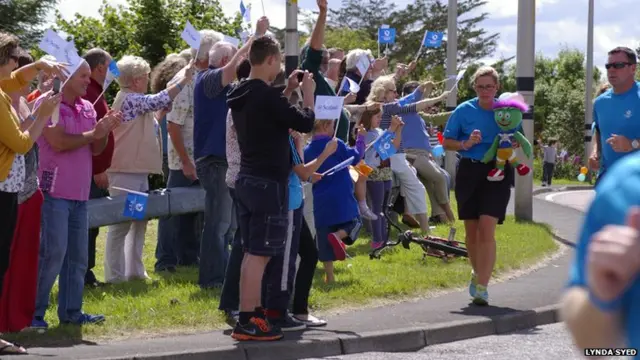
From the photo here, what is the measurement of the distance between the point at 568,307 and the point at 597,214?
0.76 ft

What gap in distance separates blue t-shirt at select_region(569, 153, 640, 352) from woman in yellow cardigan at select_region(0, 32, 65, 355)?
200 inches

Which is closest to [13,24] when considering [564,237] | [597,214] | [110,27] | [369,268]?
[110,27]

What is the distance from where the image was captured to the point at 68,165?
8.18 m

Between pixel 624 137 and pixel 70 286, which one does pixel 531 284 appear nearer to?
pixel 624 137

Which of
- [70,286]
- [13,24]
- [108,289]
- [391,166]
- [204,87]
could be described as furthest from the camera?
[13,24]

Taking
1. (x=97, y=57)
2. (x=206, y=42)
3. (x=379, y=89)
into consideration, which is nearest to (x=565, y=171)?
(x=379, y=89)

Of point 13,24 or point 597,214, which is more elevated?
point 13,24

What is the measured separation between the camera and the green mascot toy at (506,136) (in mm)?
9594

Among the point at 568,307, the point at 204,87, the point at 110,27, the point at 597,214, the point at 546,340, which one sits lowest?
the point at 546,340

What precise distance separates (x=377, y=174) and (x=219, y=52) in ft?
13.3

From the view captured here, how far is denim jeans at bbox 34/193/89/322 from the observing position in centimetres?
809

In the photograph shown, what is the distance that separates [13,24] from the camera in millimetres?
38500

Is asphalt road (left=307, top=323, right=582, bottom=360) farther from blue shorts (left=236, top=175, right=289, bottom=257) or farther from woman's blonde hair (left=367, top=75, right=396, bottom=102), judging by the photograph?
woman's blonde hair (left=367, top=75, right=396, bottom=102)

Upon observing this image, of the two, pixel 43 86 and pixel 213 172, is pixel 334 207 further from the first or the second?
pixel 43 86
